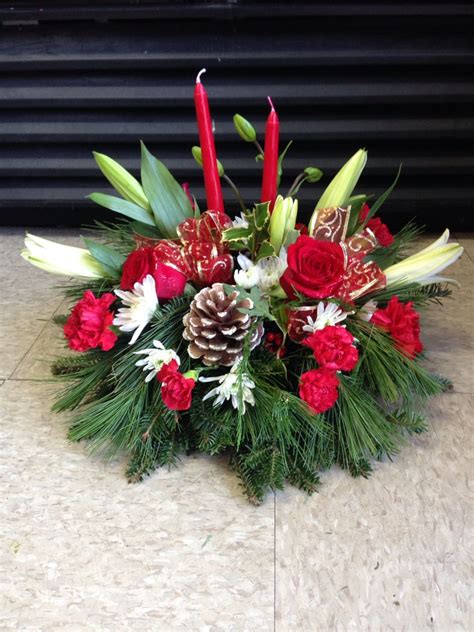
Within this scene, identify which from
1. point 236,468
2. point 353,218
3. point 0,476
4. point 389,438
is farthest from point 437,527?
point 0,476

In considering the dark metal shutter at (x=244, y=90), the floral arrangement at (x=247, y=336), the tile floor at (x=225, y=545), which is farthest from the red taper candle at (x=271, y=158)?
the dark metal shutter at (x=244, y=90)

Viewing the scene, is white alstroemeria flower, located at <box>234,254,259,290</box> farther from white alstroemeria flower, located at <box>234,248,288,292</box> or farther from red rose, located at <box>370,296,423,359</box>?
red rose, located at <box>370,296,423,359</box>

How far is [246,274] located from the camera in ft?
2.60

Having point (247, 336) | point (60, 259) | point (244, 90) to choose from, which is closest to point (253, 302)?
point (247, 336)

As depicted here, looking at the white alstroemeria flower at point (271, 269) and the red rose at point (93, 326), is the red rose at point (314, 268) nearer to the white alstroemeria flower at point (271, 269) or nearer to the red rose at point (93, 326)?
the white alstroemeria flower at point (271, 269)

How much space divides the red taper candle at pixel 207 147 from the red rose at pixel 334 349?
25 cm

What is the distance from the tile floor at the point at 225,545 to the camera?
2.05ft

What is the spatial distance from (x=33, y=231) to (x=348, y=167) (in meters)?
1.10

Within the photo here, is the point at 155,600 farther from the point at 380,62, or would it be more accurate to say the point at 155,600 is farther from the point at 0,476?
the point at 380,62

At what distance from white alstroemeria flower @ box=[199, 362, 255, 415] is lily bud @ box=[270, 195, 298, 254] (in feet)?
0.52

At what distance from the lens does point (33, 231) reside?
5.71 ft

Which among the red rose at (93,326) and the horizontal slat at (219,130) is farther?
the horizontal slat at (219,130)

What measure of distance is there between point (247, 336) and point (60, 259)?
0.94 feet

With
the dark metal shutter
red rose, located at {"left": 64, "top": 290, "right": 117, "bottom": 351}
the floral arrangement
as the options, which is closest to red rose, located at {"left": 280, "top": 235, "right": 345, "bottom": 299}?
the floral arrangement
